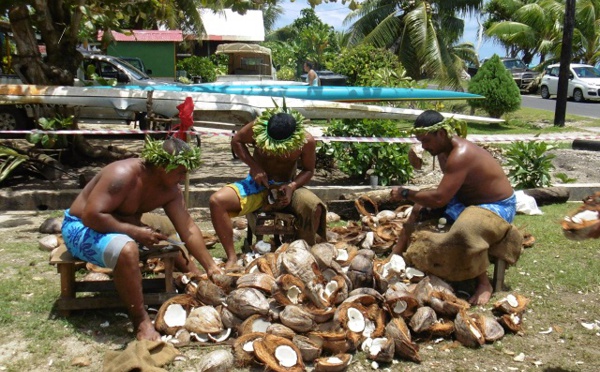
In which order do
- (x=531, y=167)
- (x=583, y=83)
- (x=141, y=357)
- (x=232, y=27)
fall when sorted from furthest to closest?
1. (x=232, y=27)
2. (x=583, y=83)
3. (x=531, y=167)
4. (x=141, y=357)

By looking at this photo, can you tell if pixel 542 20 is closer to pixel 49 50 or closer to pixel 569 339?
pixel 49 50

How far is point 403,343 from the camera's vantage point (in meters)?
4.15

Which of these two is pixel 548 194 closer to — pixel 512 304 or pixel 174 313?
pixel 512 304

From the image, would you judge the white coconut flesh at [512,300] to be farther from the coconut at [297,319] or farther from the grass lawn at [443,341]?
the coconut at [297,319]

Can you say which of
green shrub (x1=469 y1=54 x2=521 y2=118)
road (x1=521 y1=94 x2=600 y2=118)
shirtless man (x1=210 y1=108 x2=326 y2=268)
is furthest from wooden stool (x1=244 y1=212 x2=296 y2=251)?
road (x1=521 y1=94 x2=600 y2=118)

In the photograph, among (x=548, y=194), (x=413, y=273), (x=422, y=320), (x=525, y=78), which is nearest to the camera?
(x=422, y=320)

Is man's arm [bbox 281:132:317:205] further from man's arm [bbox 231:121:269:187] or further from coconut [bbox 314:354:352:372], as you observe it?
coconut [bbox 314:354:352:372]

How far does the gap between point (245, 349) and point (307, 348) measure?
0.39m

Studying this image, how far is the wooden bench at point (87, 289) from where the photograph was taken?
15.1ft

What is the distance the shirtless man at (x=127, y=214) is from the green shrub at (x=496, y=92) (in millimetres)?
13509


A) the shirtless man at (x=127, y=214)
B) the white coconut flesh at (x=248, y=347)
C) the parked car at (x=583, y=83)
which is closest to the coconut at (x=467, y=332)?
the white coconut flesh at (x=248, y=347)

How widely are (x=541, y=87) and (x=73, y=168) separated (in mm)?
24099

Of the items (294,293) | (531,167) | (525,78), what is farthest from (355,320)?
(525,78)

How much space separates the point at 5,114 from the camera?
38.8ft
